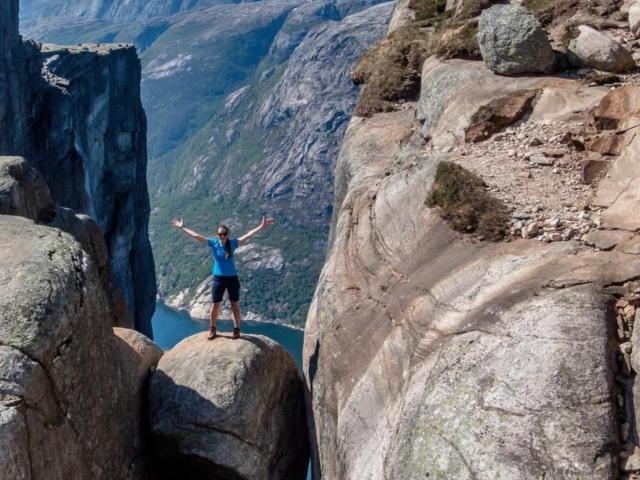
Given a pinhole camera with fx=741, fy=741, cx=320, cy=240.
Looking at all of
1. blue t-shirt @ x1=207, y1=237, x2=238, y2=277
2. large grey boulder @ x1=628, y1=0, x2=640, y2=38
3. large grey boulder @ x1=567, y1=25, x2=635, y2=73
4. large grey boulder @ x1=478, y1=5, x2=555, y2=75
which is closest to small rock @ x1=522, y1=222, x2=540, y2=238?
blue t-shirt @ x1=207, y1=237, x2=238, y2=277

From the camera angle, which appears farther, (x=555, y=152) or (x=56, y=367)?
(x=555, y=152)

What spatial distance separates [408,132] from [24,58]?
57.9 metres

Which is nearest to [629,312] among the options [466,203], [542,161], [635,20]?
[466,203]

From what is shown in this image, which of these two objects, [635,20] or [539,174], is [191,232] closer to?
[539,174]

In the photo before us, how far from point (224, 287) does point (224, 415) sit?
3.31m

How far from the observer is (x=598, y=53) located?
20.6 metres

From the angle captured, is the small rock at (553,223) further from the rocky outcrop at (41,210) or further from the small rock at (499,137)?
the rocky outcrop at (41,210)

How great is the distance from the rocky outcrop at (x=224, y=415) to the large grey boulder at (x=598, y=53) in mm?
12043

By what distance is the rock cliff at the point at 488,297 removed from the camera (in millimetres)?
11297

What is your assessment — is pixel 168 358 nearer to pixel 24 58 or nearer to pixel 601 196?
pixel 601 196

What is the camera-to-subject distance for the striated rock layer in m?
68.1

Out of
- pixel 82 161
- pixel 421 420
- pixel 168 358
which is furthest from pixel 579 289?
pixel 82 161

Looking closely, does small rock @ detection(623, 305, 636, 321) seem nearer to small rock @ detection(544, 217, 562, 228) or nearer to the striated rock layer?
small rock @ detection(544, 217, 562, 228)

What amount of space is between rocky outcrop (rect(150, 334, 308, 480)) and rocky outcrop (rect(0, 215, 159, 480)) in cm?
113
